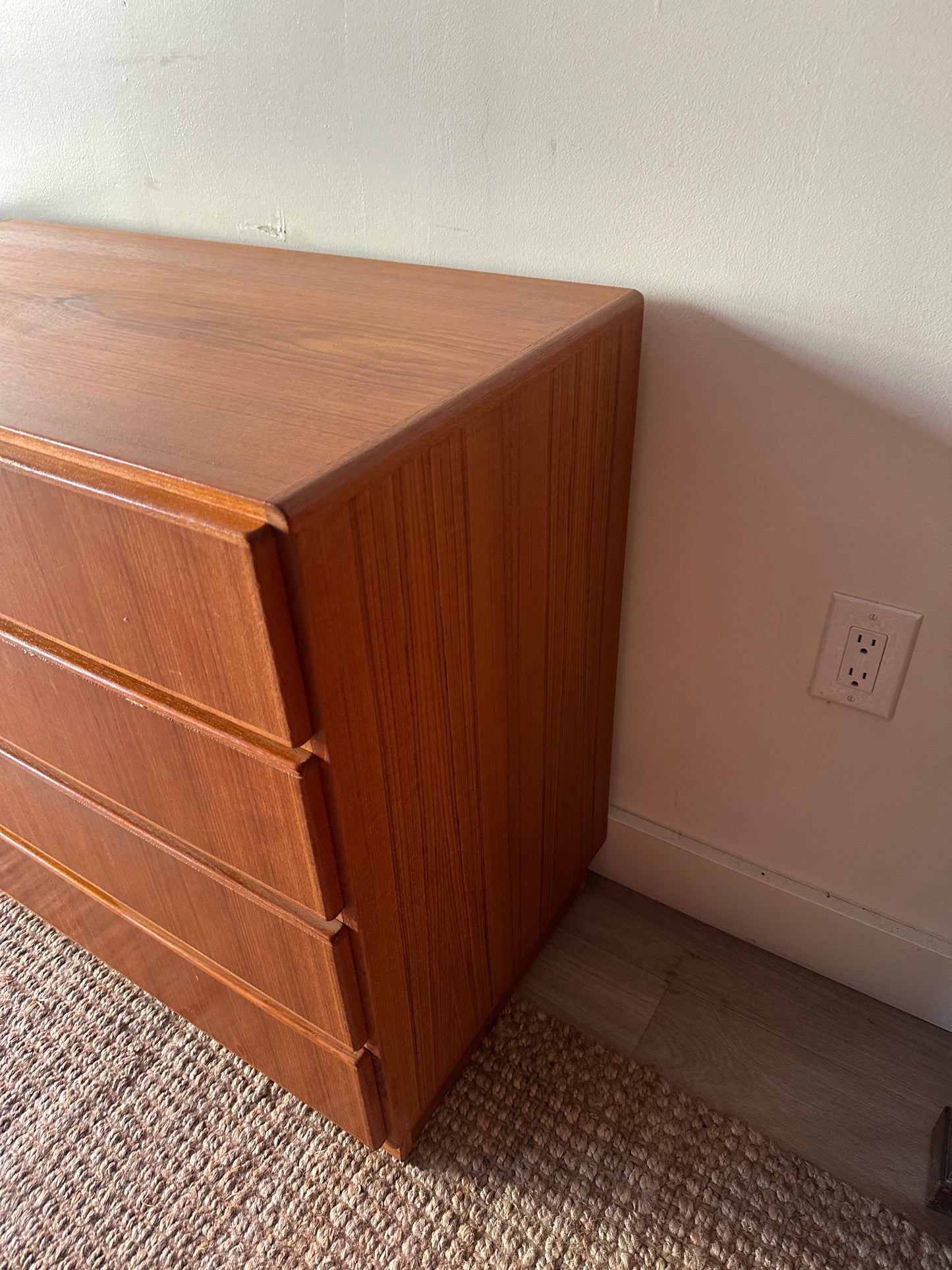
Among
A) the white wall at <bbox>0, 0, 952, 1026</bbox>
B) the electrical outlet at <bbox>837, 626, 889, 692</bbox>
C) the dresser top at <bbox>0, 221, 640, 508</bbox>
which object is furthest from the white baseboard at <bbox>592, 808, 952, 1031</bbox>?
the dresser top at <bbox>0, 221, 640, 508</bbox>

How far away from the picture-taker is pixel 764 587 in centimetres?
86

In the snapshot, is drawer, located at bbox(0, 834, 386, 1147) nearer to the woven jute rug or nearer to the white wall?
the woven jute rug

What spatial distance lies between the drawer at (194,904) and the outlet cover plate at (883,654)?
52 centimetres

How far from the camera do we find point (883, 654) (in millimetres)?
812

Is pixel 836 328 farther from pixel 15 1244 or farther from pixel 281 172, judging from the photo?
pixel 15 1244

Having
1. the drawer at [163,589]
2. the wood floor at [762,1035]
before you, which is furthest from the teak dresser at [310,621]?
the wood floor at [762,1035]

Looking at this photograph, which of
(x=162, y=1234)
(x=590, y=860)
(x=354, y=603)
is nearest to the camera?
(x=354, y=603)

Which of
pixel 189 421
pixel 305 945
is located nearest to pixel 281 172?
pixel 189 421

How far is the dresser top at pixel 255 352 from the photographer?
1.71 ft

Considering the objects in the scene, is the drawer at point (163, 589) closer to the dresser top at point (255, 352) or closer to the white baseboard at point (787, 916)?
the dresser top at point (255, 352)

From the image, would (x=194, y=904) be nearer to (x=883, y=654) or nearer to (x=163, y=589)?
(x=163, y=589)

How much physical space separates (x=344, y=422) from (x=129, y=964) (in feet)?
2.38

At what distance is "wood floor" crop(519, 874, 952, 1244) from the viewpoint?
885 mm

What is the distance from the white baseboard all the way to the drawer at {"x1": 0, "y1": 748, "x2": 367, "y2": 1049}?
20.1 inches
